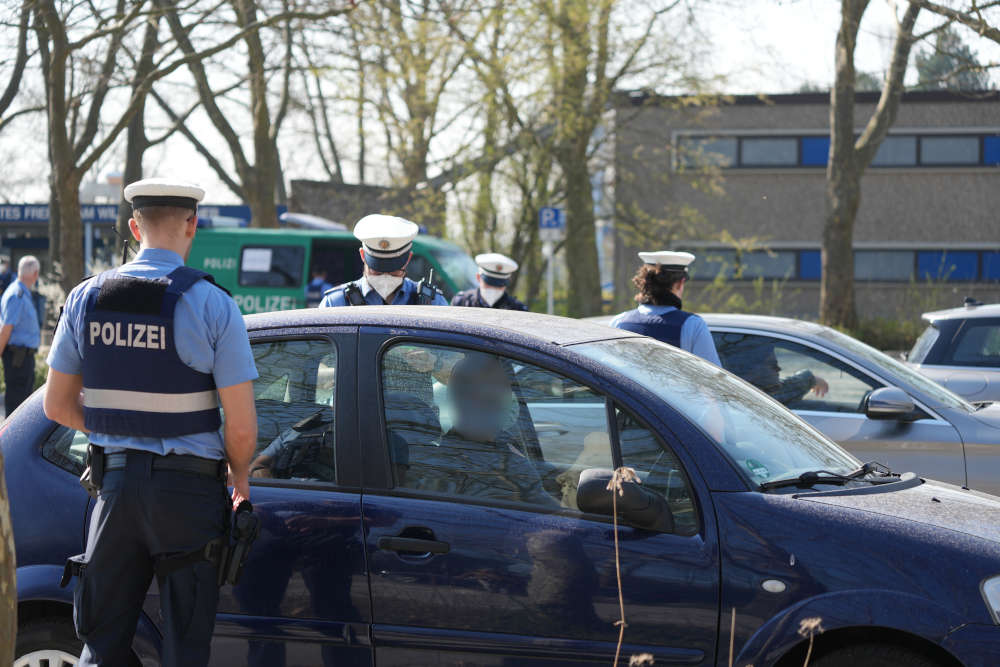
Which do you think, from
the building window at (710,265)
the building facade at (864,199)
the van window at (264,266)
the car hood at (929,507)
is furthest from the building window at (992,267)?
the car hood at (929,507)

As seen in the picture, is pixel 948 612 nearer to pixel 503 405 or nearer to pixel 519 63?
pixel 503 405

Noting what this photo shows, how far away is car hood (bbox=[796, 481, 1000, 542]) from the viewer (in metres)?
3.20

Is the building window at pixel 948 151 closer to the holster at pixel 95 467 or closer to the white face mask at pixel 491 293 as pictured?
the white face mask at pixel 491 293

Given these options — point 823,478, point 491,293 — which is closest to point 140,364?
point 823,478

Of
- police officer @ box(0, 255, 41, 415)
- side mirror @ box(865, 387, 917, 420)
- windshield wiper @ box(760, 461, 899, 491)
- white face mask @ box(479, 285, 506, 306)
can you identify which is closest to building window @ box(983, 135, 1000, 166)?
white face mask @ box(479, 285, 506, 306)

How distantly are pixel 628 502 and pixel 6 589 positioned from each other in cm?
161

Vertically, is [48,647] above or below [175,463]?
below

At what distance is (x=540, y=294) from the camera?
24297mm

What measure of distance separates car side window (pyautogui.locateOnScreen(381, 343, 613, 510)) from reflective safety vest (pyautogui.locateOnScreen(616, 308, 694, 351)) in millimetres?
1929

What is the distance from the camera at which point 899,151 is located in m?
29.6

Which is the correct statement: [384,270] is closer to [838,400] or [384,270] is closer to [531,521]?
[838,400]

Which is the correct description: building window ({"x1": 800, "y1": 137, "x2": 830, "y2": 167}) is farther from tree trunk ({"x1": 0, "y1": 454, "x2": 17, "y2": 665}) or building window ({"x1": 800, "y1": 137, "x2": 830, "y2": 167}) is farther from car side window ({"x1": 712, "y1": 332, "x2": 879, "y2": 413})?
tree trunk ({"x1": 0, "y1": 454, "x2": 17, "y2": 665})

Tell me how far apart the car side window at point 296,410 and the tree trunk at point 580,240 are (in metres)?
17.1

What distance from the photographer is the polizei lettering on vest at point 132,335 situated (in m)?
3.05
